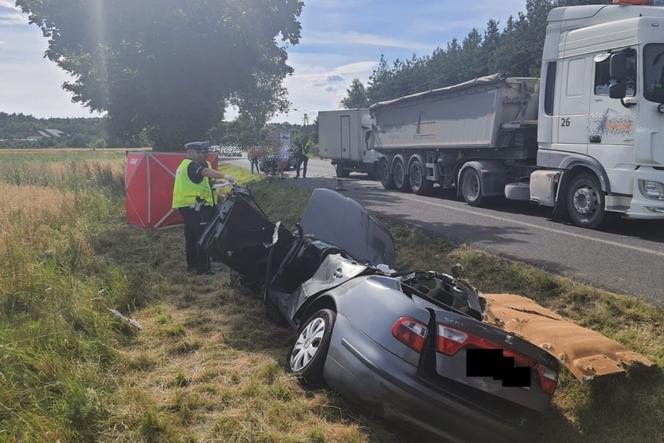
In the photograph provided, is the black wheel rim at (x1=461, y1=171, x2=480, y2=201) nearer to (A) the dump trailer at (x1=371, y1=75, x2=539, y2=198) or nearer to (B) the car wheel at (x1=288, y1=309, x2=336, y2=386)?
(A) the dump trailer at (x1=371, y1=75, x2=539, y2=198)

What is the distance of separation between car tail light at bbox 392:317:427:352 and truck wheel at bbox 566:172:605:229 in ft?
21.2

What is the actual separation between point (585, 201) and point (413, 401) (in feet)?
22.8

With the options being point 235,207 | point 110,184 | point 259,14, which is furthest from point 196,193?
point 259,14

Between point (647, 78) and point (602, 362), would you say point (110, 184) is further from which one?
point (602, 362)

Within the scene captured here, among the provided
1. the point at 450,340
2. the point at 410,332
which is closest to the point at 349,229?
the point at 410,332

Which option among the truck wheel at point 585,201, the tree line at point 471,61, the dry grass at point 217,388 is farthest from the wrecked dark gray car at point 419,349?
the tree line at point 471,61

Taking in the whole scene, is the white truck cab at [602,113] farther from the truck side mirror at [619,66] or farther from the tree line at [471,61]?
the tree line at [471,61]

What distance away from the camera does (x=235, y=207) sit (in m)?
5.21

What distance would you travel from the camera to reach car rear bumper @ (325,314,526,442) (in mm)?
2842

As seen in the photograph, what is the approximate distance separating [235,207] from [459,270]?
2.26 metres

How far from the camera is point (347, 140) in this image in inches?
858

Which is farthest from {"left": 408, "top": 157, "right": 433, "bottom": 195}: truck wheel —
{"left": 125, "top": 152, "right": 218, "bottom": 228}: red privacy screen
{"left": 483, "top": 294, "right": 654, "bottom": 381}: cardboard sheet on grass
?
{"left": 483, "top": 294, "right": 654, "bottom": 381}: cardboard sheet on grass

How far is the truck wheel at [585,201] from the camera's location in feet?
27.6

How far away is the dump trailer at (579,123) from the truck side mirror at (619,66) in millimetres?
13
